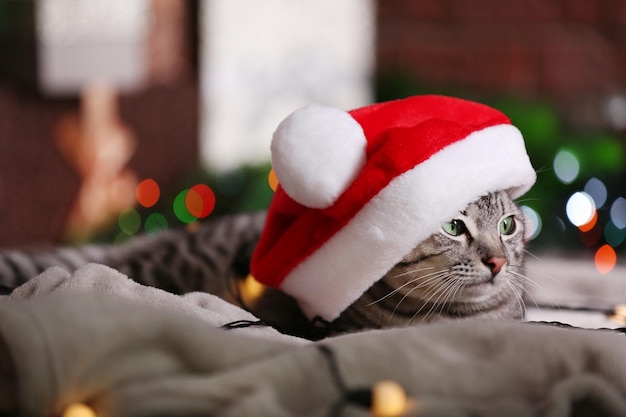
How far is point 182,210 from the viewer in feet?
6.14

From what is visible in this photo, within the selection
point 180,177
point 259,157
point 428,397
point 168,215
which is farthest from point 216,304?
point 180,177

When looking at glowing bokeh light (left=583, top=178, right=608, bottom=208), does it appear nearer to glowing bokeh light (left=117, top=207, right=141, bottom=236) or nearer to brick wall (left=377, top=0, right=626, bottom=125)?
brick wall (left=377, top=0, right=626, bottom=125)

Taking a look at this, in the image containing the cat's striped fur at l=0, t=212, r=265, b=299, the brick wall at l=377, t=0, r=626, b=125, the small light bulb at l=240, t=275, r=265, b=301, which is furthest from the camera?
the brick wall at l=377, t=0, r=626, b=125

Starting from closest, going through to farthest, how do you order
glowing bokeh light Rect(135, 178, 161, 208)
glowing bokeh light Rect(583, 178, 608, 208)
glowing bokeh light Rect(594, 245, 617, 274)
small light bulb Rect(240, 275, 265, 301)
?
small light bulb Rect(240, 275, 265, 301)
glowing bokeh light Rect(594, 245, 617, 274)
glowing bokeh light Rect(583, 178, 608, 208)
glowing bokeh light Rect(135, 178, 161, 208)

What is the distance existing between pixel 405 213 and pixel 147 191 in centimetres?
166

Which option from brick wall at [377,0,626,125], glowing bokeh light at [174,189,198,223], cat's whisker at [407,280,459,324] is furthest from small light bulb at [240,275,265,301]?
brick wall at [377,0,626,125]

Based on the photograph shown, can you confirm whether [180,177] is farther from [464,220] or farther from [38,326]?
[38,326]

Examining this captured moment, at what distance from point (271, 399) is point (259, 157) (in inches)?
64.9

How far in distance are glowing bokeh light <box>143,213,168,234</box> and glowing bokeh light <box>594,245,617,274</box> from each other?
107cm

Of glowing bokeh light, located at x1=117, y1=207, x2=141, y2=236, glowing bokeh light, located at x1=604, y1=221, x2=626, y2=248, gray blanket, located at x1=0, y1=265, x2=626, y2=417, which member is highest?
gray blanket, located at x1=0, y1=265, x2=626, y2=417

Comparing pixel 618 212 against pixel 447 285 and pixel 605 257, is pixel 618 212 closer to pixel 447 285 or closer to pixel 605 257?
pixel 605 257

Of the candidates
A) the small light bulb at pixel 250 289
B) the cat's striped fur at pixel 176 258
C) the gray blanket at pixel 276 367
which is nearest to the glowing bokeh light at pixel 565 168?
the cat's striped fur at pixel 176 258

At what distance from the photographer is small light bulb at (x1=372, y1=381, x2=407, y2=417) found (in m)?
0.51

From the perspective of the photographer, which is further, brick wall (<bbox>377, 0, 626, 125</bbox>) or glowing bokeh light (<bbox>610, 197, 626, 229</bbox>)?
brick wall (<bbox>377, 0, 626, 125</bbox>)
